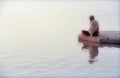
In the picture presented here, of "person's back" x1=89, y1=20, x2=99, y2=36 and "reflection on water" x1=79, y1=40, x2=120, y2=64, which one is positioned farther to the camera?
"person's back" x1=89, y1=20, x2=99, y2=36

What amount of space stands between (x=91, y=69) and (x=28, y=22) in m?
3.30

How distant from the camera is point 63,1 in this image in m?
9.20

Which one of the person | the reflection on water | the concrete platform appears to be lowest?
the reflection on water

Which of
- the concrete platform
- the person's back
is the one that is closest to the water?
the concrete platform

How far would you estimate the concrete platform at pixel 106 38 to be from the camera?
543cm

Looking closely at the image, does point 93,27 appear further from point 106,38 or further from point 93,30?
point 106,38

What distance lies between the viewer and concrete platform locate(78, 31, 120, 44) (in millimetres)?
5433

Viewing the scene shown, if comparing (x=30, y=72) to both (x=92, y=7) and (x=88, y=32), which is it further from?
(x=92, y=7)

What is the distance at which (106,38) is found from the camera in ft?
18.1

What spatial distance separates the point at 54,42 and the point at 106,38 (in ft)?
2.50

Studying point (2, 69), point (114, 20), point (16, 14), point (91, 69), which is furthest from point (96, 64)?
point (16, 14)

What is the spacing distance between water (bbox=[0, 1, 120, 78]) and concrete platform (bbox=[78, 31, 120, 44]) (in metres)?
0.12

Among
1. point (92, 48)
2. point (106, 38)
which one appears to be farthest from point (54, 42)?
point (106, 38)

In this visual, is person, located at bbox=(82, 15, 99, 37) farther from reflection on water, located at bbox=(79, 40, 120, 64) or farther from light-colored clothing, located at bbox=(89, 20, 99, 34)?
reflection on water, located at bbox=(79, 40, 120, 64)
